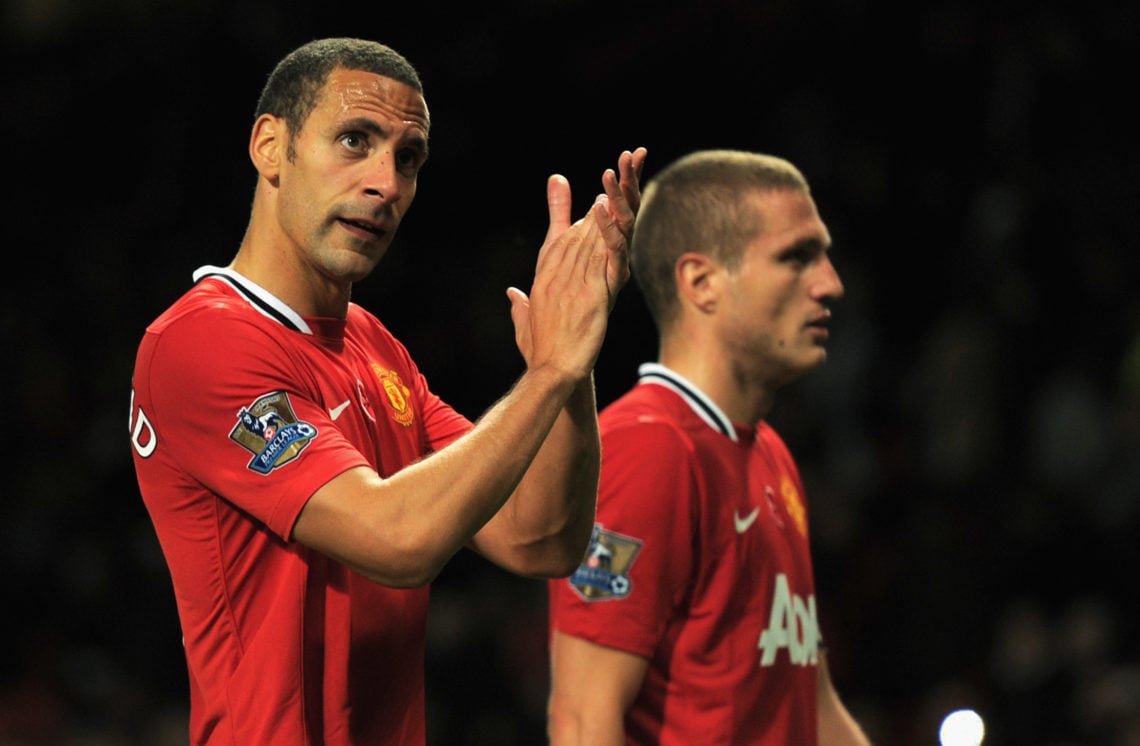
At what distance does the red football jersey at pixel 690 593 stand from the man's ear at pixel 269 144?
3.50ft

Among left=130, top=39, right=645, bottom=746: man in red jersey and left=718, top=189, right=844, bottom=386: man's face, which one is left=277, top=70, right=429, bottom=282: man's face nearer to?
left=130, top=39, right=645, bottom=746: man in red jersey

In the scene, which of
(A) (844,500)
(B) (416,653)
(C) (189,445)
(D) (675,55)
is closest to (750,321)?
(B) (416,653)

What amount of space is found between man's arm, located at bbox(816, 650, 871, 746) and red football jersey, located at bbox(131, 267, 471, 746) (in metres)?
1.56

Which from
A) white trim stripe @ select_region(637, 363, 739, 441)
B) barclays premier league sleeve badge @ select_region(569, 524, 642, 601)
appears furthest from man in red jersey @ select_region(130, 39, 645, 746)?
white trim stripe @ select_region(637, 363, 739, 441)

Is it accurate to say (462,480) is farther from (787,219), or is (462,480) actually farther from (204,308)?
(787,219)

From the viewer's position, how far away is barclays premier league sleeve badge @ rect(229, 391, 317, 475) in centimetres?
247

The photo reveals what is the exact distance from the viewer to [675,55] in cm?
871

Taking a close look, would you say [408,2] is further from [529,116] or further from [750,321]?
[750,321]

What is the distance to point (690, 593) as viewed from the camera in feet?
11.6

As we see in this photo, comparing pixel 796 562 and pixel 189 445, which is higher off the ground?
pixel 189 445

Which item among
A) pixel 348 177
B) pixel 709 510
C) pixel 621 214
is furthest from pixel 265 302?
pixel 709 510

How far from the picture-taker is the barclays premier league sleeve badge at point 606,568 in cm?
344

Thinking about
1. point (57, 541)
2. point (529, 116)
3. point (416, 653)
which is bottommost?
point (57, 541)

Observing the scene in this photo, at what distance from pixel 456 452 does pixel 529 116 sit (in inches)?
245
